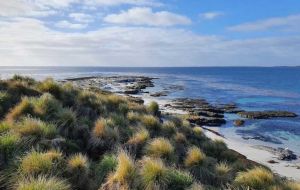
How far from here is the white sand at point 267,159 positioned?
23.9 meters

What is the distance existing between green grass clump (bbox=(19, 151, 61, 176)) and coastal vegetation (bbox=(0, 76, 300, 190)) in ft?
0.07

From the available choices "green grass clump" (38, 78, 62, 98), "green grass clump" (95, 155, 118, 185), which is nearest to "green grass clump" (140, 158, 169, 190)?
"green grass clump" (95, 155, 118, 185)

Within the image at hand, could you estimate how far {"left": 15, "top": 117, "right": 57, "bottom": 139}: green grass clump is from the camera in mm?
11156

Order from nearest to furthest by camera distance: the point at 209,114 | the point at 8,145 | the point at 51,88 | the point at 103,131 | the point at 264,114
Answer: the point at 8,145 < the point at 103,131 < the point at 51,88 < the point at 209,114 < the point at 264,114

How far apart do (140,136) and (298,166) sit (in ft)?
52.9

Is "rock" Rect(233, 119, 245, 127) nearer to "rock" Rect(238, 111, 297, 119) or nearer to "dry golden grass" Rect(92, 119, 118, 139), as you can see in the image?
"rock" Rect(238, 111, 297, 119)

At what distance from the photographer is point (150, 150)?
1246 centimetres

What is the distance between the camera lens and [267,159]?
2762 cm

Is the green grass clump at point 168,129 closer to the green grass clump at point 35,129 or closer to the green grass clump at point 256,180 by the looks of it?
the green grass clump at point 256,180

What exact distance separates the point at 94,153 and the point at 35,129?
224cm

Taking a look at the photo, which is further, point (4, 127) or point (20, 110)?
point (20, 110)

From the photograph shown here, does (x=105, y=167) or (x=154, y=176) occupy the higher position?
(x=154, y=176)

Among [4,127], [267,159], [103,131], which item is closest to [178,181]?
[103,131]

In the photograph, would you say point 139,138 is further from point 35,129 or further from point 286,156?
point 286,156
